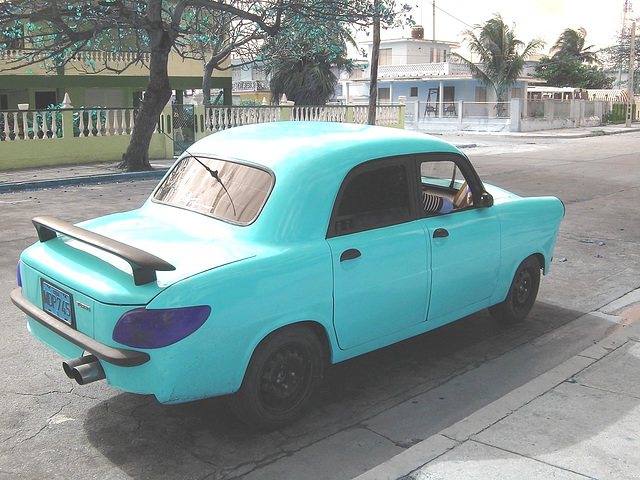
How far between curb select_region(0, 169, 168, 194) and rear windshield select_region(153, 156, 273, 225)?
427 inches

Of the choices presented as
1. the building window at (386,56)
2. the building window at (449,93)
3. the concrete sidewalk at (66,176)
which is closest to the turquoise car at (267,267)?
the concrete sidewalk at (66,176)

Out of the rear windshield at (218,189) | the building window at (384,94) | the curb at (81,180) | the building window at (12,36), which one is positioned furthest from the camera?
the building window at (384,94)

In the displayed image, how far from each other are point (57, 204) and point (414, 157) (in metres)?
9.23

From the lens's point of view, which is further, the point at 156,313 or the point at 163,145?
the point at 163,145

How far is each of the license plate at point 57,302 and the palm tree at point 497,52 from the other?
43067 millimetres

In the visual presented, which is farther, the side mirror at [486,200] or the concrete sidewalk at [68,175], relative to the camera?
the concrete sidewalk at [68,175]

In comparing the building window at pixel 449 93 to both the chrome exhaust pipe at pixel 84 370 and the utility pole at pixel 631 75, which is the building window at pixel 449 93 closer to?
the utility pole at pixel 631 75

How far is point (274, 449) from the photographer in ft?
12.7

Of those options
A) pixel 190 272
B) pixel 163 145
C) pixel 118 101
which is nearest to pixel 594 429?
pixel 190 272

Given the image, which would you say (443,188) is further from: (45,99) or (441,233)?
(45,99)

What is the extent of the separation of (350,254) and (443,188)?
183 cm

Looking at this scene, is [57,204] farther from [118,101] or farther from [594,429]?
[118,101]

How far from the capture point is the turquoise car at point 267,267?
3594mm

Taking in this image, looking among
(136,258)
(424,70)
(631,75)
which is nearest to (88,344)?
(136,258)
